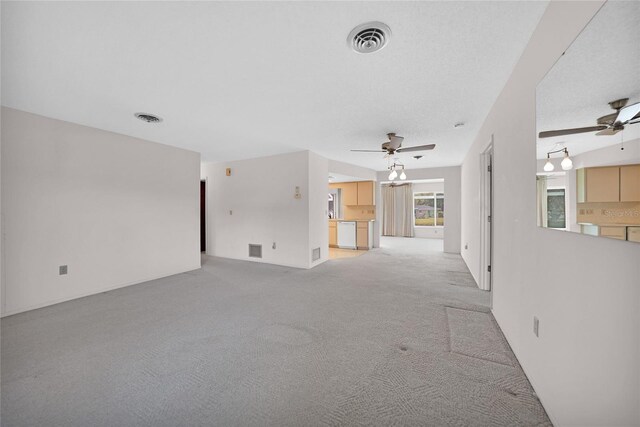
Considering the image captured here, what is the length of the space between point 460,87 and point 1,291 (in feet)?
18.1

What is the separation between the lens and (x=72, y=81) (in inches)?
91.9

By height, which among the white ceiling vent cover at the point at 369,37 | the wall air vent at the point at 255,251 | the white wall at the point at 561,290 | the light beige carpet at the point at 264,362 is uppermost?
the white ceiling vent cover at the point at 369,37

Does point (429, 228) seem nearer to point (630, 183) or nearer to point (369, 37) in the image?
point (369, 37)

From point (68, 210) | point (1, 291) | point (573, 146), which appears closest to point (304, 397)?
point (573, 146)

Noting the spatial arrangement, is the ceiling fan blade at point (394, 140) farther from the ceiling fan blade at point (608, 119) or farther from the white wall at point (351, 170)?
the ceiling fan blade at point (608, 119)

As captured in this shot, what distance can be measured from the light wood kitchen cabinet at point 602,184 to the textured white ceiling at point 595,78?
0.34ft

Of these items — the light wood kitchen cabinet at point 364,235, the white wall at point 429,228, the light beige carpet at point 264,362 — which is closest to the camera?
the light beige carpet at point 264,362

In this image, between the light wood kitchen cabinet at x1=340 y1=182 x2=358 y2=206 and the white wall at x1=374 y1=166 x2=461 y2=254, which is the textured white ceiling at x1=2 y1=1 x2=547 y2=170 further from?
the light wood kitchen cabinet at x1=340 y1=182 x2=358 y2=206

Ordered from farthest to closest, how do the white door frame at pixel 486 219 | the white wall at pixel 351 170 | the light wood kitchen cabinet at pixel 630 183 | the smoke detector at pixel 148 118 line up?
1. the white wall at pixel 351 170
2. the white door frame at pixel 486 219
3. the smoke detector at pixel 148 118
4. the light wood kitchen cabinet at pixel 630 183

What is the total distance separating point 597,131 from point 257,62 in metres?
2.18

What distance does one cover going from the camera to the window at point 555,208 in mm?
1256

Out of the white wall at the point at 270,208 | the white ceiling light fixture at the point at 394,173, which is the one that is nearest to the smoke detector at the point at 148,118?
the white wall at the point at 270,208

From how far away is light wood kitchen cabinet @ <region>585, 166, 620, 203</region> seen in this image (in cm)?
88

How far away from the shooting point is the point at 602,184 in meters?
0.95
